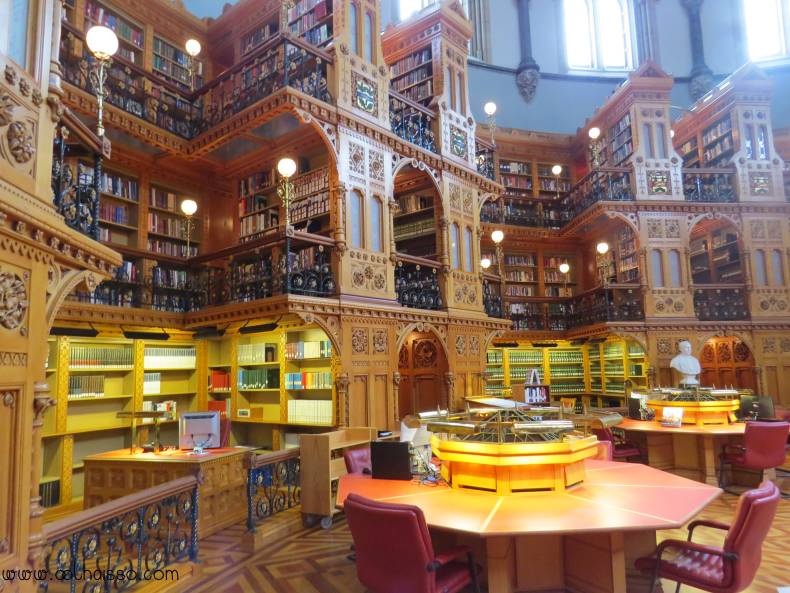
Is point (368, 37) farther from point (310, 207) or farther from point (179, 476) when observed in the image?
point (179, 476)

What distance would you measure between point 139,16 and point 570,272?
10487 millimetres

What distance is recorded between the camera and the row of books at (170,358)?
25.4 feet

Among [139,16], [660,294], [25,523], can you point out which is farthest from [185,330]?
[660,294]

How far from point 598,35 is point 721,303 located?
29.7ft

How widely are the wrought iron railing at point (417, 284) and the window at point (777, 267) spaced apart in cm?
784

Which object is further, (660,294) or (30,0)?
(660,294)

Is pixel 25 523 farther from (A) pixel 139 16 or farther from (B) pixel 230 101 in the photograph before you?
(A) pixel 139 16

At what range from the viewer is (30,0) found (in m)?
3.12

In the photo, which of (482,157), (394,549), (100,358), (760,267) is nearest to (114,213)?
(100,358)

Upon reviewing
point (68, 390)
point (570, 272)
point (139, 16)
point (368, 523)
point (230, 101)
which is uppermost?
point (139, 16)

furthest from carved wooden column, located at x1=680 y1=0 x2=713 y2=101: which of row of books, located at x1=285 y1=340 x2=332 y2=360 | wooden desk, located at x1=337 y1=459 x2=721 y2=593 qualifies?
wooden desk, located at x1=337 y1=459 x2=721 y2=593

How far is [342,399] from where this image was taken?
270 inches

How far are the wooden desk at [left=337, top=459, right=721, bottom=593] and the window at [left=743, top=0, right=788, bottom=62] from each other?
1618 centimetres

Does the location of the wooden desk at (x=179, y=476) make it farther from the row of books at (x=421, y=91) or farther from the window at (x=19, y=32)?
the row of books at (x=421, y=91)
